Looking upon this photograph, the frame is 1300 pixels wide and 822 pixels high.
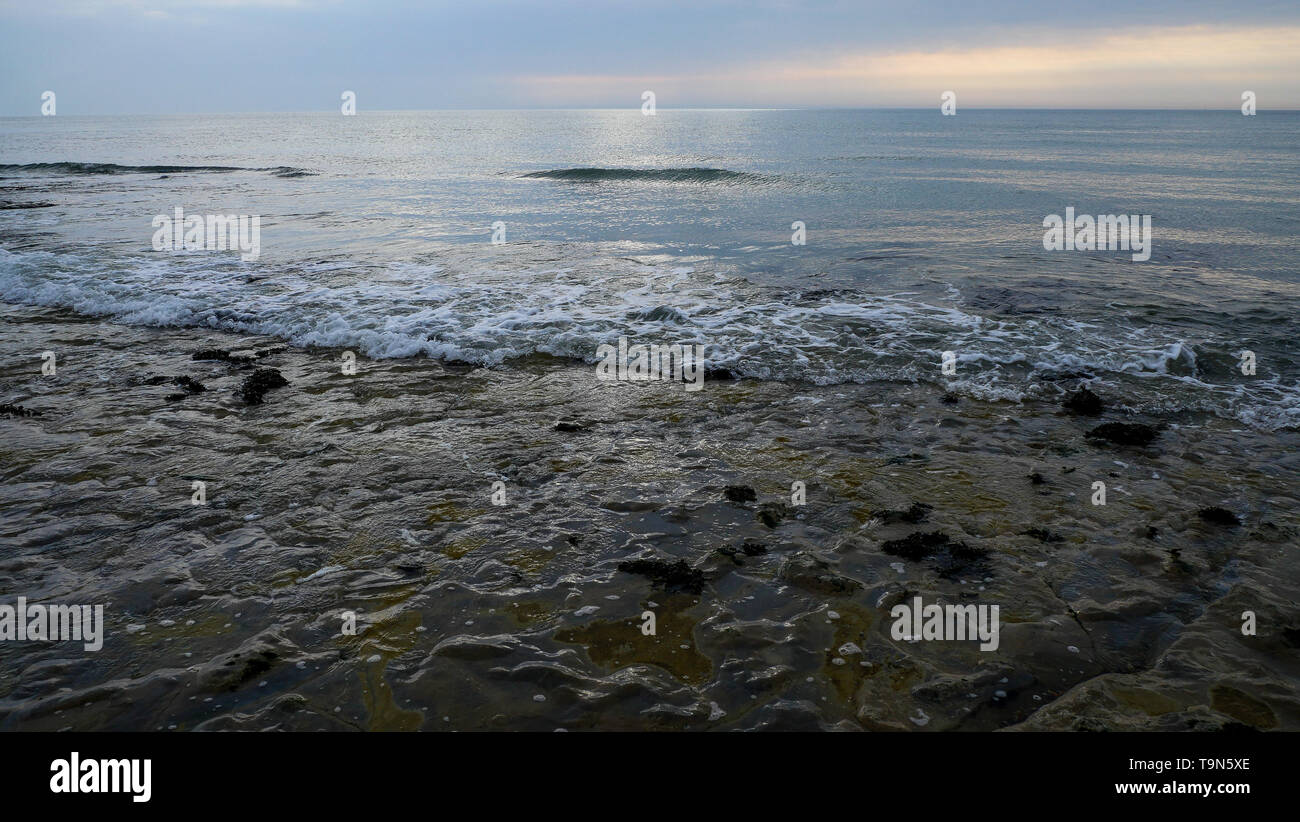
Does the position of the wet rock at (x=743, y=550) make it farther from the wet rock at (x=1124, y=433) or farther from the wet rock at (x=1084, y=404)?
the wet rock at (x=1084, y=404)

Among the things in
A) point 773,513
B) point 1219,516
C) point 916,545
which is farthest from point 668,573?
point 1219,516

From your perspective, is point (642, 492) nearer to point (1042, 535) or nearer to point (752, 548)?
point (752, 548)

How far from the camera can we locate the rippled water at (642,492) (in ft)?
12.9

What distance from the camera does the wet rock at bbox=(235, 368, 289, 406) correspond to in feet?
27.0

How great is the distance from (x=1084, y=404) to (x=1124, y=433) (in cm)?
85

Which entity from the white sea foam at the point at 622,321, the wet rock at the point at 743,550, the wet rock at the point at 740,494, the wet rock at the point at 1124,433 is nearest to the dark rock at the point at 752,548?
the wet rock at the point at 743,550

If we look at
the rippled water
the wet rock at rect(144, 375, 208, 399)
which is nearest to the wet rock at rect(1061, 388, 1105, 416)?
the rippled water

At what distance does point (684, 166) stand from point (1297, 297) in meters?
31.8

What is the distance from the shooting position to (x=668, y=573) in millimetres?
4941

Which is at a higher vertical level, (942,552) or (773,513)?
(773,513)

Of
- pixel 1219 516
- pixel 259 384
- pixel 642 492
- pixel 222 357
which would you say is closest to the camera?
pixel 1219 516
